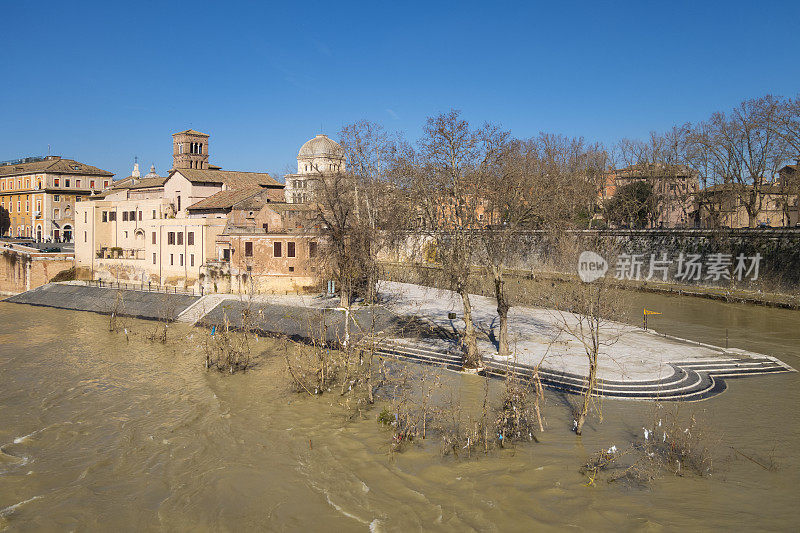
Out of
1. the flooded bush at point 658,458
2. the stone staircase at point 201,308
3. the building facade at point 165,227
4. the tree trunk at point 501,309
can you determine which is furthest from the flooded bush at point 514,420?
the building facade at point 165,227

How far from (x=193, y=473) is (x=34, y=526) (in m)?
2.97

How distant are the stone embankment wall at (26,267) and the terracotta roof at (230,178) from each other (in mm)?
11606

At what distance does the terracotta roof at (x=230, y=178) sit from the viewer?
5125 centimetres

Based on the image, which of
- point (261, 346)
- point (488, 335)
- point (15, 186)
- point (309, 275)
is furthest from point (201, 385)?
point (15, 186)

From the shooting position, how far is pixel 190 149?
65875 millimetres

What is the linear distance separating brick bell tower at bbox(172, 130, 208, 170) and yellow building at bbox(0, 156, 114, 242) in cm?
1199

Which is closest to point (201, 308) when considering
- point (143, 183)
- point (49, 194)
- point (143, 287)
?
point (143, 287)

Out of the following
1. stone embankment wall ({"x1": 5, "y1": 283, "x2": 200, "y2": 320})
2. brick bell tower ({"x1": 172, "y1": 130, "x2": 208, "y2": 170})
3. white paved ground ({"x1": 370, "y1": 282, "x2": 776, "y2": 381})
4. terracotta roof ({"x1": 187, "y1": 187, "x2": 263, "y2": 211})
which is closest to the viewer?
white paved ground ({"x1": 370, "y1": 282, "x2": 776, "y2": 381})

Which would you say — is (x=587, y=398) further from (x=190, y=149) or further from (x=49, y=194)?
(x=49, y=194)

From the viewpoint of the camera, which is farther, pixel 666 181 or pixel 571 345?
pixel 666 181

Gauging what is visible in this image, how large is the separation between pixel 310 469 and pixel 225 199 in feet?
119

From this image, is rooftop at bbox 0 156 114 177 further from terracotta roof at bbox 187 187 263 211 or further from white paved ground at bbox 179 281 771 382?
white paved ground at bbox 179 281 771 382

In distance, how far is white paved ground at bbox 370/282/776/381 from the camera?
19047 mm

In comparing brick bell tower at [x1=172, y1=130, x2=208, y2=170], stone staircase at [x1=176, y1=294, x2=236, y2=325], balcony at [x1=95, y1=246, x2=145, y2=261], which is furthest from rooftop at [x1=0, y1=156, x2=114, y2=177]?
stone staircase at [x1=176, y1=294, x2=236, y2=325]
